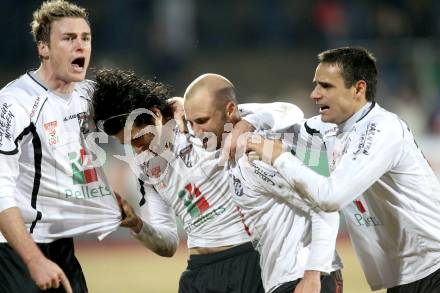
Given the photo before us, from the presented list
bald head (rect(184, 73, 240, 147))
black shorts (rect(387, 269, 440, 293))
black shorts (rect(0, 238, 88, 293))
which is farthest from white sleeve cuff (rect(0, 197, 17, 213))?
black shorts (rect(387, 269, 440, 293))

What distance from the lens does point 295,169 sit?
4.29 metres

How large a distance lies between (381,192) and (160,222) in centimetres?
155

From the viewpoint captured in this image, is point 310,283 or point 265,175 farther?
point 265,175

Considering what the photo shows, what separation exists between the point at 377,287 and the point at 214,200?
1.11 meters

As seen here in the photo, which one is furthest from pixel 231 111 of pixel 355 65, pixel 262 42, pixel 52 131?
pixel 262 42

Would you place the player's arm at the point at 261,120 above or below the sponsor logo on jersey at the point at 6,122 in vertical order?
below

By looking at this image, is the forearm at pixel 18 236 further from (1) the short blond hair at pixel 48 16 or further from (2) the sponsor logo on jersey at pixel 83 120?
(1) the short blond hair at pixel 48 16

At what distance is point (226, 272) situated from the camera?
510 centimetres

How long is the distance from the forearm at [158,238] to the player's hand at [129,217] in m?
0.06

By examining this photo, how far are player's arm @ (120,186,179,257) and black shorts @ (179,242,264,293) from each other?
0.26 m

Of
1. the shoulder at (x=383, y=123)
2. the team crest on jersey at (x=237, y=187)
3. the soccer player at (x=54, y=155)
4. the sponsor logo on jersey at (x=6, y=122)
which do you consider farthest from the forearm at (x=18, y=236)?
the shoulder at (x=383, y=123)

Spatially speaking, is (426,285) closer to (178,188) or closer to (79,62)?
(178,188)

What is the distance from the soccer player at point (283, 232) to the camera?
4262 millimetres

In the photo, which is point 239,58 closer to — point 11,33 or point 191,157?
point 11,33
